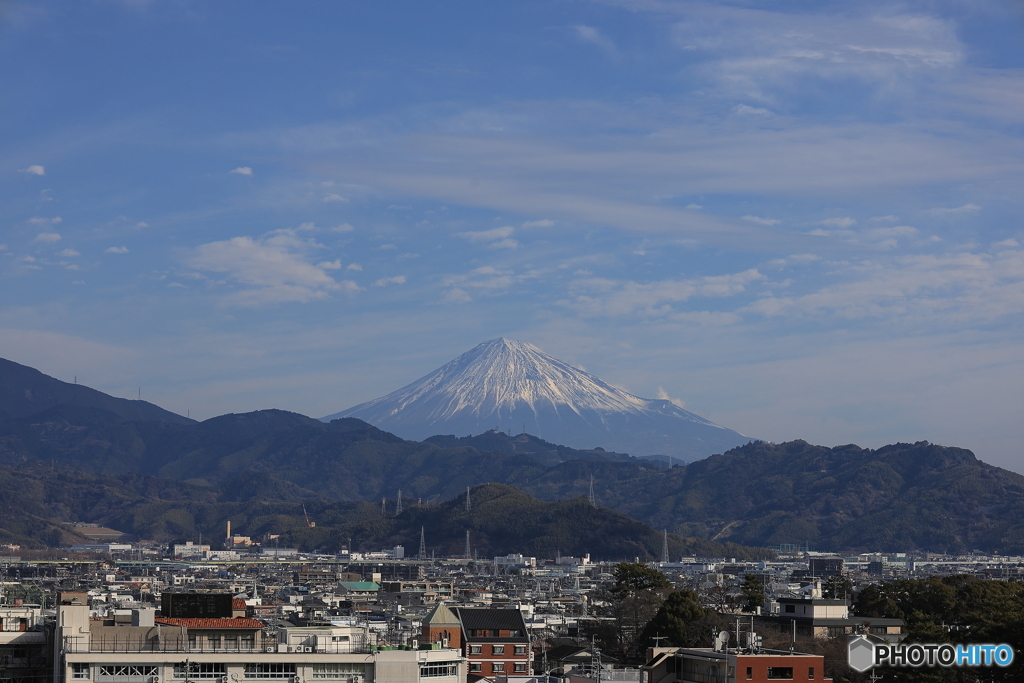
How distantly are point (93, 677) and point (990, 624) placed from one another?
27.5 metres

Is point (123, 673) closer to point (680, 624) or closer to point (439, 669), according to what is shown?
point (439, 669)

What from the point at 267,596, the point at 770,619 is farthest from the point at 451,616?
the point at 267,596

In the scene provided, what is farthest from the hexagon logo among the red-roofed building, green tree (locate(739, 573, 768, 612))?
green tree (locate(739, 573, 768, 612))

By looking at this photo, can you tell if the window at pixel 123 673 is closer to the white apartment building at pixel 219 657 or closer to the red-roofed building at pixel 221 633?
the white apartment building at pixel 219 657

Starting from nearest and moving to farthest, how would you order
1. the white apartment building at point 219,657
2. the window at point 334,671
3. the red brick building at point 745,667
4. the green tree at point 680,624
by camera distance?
1. the white apartment building at point 219,657
2. the window at point 334,671
3. the red brick building at point 745,667
4. the green tree at point 680,624

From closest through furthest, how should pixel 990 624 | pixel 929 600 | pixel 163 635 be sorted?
pixel 163 635 < pixel 990 624 < pixel 929 600

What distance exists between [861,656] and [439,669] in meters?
11.7

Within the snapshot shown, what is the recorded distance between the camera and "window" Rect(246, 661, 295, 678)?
36125 mm

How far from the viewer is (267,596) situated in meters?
144

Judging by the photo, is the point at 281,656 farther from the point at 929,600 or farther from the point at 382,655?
the point at 929,600

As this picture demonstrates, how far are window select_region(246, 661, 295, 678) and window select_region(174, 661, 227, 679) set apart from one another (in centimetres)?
68

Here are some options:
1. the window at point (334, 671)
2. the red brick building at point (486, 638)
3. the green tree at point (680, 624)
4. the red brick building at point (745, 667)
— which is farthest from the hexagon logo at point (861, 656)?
the green tree at point (680, 624)

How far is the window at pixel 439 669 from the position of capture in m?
37.1

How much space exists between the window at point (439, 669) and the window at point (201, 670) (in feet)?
16.7
